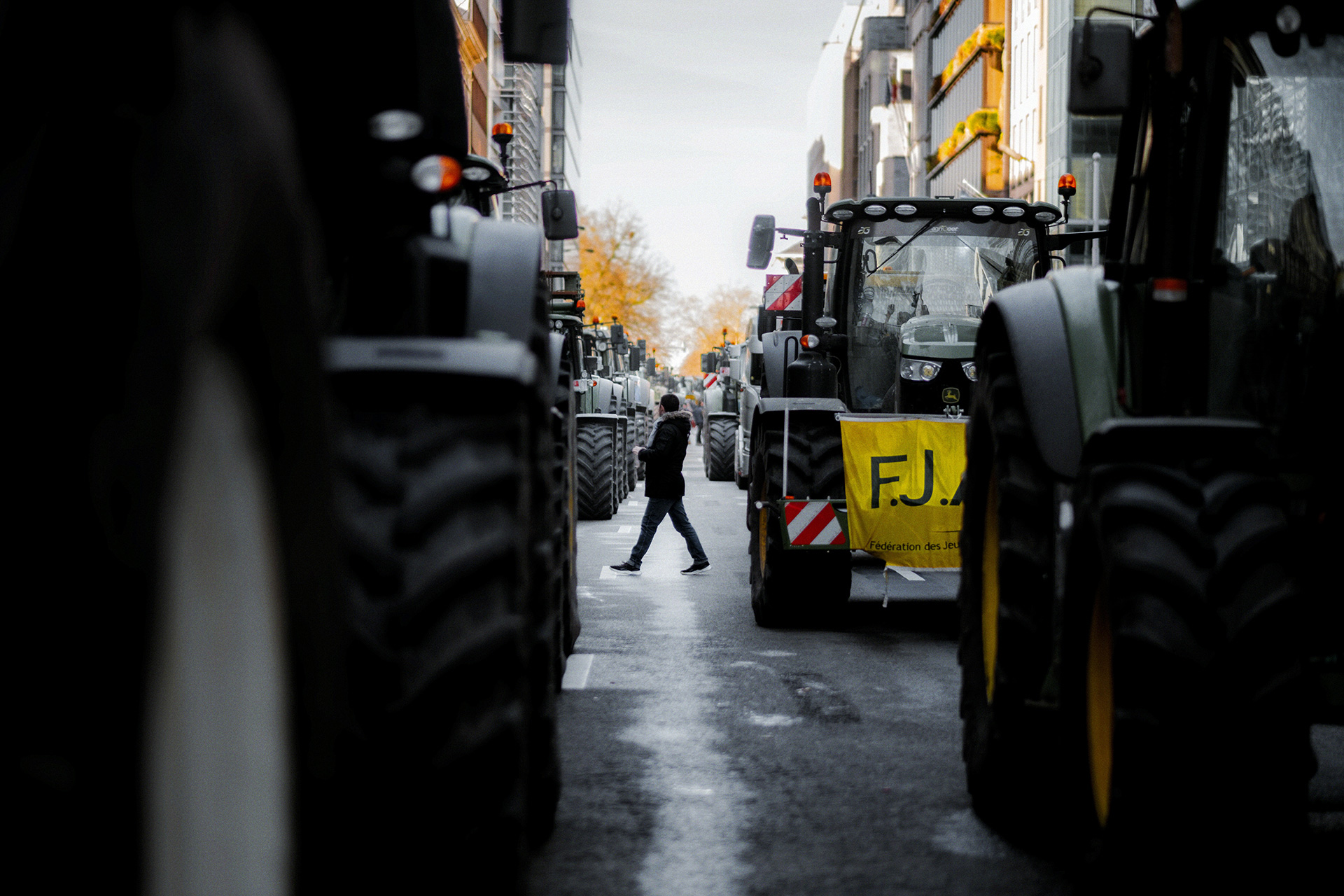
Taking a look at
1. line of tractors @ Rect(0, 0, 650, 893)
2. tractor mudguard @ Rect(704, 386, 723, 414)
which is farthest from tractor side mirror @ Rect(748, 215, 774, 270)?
tractor mudguard @ Rect(704, 386, 723, 414)

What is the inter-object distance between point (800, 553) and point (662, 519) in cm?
408

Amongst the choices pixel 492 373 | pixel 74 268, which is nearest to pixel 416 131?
pixel 492 373

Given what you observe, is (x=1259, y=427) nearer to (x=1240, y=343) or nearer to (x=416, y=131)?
(x=1240, y=343)

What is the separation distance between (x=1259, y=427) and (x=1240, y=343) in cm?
55

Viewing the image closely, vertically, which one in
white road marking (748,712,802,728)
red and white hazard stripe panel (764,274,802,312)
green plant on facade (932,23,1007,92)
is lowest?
white road marking (748,712,802,728)

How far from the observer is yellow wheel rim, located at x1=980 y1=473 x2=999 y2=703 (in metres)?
5.12

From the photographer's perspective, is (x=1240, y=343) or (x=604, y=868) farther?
(x=604, y=868)

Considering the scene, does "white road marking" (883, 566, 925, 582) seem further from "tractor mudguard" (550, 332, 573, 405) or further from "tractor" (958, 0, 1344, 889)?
"tractor" (958, 0, 1344, 889)

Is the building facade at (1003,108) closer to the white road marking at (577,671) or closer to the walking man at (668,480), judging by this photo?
the walking man at (668,480)

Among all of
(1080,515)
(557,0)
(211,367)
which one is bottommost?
(1080,515)

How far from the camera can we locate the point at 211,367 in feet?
6.50

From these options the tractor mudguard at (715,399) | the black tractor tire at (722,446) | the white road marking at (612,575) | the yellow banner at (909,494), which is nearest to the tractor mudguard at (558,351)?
the yellow banner at (909,494)

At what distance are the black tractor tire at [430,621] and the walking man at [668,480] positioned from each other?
11.0 metres

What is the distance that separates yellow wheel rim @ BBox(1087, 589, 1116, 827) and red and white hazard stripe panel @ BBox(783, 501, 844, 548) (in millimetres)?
5378
